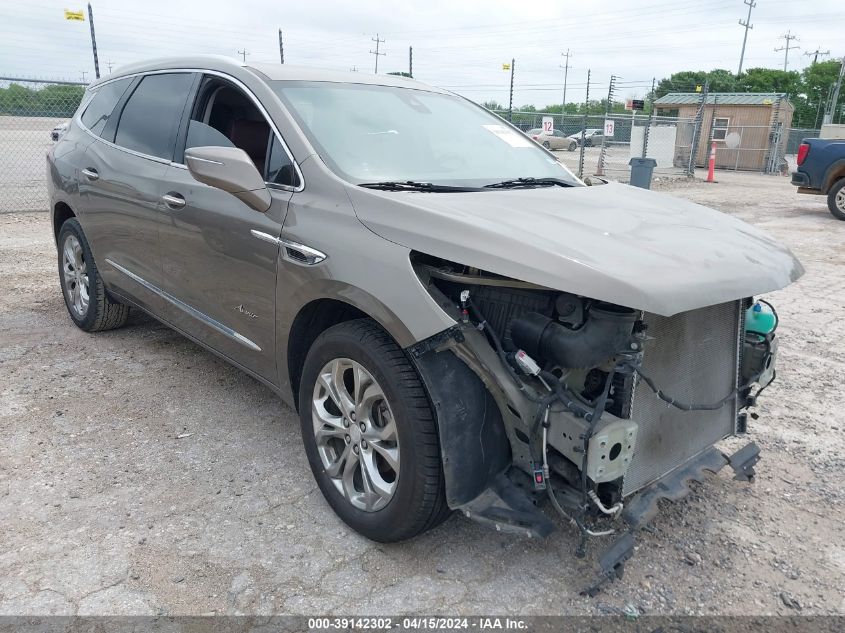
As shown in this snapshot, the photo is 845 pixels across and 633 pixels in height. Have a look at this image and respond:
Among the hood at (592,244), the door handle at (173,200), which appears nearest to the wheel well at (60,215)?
the door handle at (173,200)

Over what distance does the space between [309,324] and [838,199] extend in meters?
12.1

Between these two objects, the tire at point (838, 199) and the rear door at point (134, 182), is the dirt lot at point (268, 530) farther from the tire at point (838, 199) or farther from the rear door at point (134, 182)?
the tire at point (838, 199)

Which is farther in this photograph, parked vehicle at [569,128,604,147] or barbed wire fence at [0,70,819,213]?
parked vehicle at [569,128,604,147]

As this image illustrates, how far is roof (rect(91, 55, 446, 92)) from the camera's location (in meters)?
3.26

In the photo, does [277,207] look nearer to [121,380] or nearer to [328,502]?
[328,502]

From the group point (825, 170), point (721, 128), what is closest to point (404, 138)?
point (825, 170)

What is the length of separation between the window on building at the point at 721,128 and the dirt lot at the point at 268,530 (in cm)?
2547

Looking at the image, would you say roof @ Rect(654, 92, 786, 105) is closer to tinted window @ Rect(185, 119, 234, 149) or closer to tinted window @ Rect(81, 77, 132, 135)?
tinted window @ Rect(81, 77, 132, 135)

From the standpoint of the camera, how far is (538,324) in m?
2.23

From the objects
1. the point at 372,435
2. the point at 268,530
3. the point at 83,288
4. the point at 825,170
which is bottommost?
the point at 268,530

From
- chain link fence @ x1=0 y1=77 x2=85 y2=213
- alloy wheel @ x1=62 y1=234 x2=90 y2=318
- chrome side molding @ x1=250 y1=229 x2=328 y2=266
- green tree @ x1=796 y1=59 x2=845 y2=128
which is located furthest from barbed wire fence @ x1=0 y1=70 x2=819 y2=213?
green tree @ x1=796 y1=59 x2=845 y2=128

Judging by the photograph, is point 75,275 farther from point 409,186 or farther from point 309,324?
point 409,186

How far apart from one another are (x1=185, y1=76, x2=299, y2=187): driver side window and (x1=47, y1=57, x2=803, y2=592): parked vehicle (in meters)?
0.02

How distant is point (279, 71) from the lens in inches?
130
